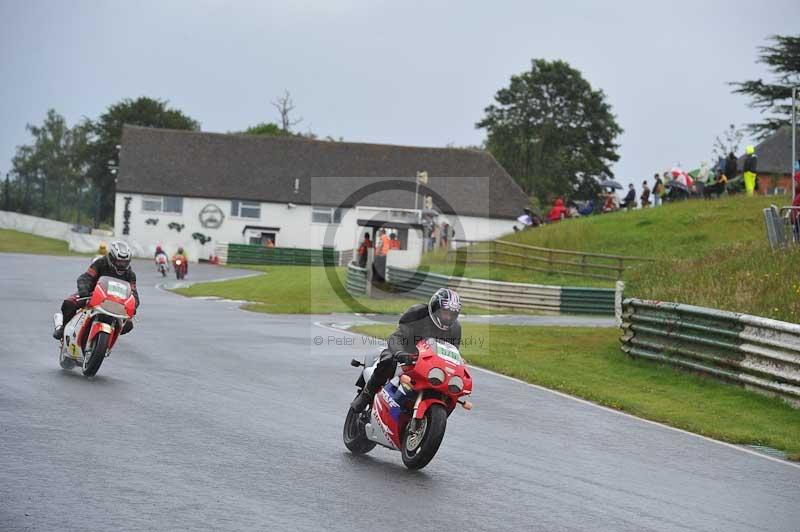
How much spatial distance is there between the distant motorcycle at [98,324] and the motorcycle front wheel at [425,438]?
19.0ft

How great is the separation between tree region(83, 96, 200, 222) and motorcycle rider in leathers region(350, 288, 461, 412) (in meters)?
86.3

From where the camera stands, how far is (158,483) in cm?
812

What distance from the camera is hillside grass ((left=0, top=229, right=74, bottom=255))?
68125 millimetres

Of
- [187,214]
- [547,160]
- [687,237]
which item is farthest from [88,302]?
[547,160]

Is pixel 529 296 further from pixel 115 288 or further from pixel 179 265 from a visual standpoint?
pixel 115 288

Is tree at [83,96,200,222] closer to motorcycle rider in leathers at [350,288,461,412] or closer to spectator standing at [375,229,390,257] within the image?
spectator standing at [375,229,390,257]

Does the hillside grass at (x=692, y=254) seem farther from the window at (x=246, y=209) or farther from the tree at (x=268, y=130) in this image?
the tree at (x=268, y=130)

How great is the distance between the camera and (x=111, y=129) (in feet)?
313

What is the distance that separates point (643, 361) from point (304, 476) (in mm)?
12734

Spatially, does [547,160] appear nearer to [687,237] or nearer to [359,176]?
[359,176]

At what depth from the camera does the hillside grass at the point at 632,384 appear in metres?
14.5

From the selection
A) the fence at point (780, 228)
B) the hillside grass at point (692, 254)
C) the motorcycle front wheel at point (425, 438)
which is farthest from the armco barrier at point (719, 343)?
the motorcycle front wheel at point (425, 438)

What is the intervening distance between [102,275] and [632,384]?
8875 mm

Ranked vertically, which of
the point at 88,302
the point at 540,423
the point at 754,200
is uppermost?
the point at 754,200
